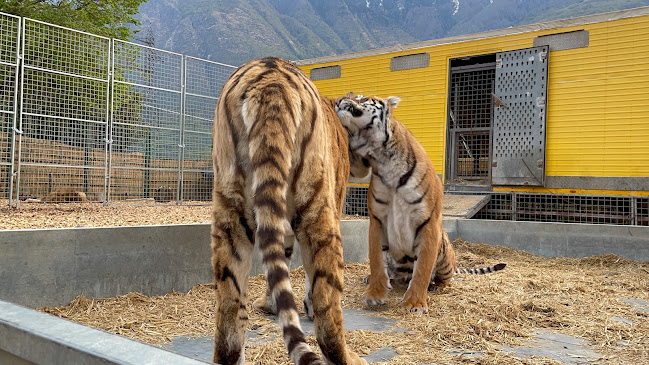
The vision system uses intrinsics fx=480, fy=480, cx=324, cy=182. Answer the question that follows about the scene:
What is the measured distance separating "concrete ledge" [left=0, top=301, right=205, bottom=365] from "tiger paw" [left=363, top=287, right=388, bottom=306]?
3166 millimetres

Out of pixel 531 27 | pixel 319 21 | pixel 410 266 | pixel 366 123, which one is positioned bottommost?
pixel 410 266

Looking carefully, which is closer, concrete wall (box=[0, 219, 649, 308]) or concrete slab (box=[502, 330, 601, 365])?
concrete slab (box=[502, 330, 601, 365])

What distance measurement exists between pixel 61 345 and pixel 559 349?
3.02 metres

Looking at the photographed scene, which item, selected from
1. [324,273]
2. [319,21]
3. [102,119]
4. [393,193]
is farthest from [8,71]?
[319,21]

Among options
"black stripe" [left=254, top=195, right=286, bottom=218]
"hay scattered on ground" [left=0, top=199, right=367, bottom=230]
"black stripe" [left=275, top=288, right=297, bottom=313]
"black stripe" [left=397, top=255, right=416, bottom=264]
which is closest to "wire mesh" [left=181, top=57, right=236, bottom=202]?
"hay scattered on ground" [left=0, top=199, right=367, bottom=230]

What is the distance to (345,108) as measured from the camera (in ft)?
14.1

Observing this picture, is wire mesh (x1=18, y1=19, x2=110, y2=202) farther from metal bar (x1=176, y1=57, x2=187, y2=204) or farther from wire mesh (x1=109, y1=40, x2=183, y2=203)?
metal bar (x1=176, y1=57, x2=187, y2=204)

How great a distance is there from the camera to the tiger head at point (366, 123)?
4.36 metres

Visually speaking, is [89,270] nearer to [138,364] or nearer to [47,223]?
[138,364]

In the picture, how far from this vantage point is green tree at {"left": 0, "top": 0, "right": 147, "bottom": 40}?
18172mm

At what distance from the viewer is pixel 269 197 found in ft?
6.54

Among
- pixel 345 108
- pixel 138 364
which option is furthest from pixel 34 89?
pixel 138 364

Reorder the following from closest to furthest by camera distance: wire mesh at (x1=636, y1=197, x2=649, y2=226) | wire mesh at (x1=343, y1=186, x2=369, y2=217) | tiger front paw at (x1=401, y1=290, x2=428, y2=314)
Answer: tiger front paw at (x1=401, y1=290, x2=428, y2=314) < wire mesh at (x1=636, y1=197, x2=649, y2=226) < wire mesh at (x1=343, y1=186, x2=369, y2=217)

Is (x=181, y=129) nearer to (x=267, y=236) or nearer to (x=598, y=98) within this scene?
(x=598, y=98)
